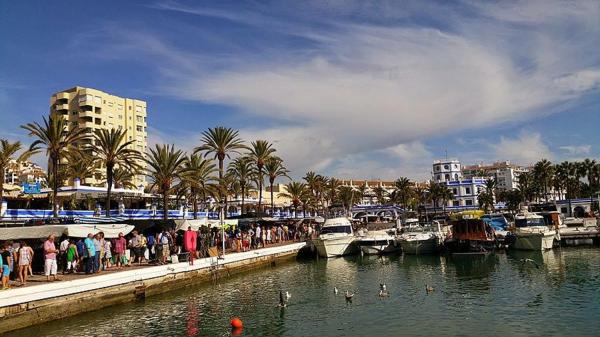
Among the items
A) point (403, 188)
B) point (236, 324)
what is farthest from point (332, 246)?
point (403, 188)

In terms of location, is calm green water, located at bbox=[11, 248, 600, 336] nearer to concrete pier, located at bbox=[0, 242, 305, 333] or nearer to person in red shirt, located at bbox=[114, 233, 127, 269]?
concrete pier, located at bbox=[0, 242, 305, 333]

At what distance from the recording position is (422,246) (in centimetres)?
4256

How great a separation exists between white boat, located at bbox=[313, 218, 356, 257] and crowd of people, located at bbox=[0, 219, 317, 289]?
22.4ft

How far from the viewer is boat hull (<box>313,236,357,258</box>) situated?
4247 centimetres

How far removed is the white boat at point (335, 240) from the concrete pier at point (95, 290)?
38.1 ft

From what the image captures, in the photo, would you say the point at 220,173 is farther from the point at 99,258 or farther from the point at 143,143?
the point at 143,143

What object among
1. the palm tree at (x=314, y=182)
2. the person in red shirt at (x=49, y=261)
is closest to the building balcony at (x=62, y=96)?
the palm tree at (x=314, y=182)

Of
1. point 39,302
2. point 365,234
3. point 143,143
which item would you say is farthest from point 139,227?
point 143,143

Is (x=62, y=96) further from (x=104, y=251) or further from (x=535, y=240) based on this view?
(x=535, y=240)

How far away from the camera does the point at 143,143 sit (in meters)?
108

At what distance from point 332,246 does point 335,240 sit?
64 centimetres

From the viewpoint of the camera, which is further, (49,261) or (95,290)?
(95,290)

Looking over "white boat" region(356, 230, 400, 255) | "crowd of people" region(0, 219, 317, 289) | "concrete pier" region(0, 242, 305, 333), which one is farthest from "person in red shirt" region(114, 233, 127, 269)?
"white boat" region(356, 230, 400, 255)

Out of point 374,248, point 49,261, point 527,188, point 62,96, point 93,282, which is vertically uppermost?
point 62,96
